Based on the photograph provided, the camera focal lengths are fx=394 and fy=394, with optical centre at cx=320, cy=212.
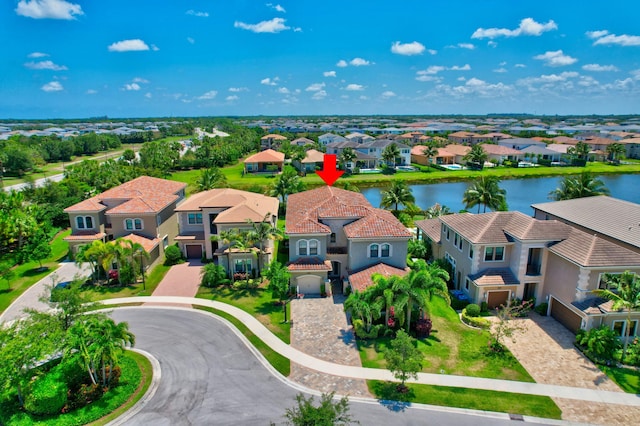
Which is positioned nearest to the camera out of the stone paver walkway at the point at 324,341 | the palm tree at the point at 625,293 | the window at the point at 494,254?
the stone paver walkway at the point at 324,341

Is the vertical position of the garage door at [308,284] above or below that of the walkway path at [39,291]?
above

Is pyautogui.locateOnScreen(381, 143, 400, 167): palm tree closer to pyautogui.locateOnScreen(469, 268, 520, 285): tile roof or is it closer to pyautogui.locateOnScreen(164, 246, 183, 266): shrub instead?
pyautogui.locateOnScreen(164, 246, 183, 266): shrub

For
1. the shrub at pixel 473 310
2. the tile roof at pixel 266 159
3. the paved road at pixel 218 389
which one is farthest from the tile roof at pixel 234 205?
the tile roof at pixel 266 159

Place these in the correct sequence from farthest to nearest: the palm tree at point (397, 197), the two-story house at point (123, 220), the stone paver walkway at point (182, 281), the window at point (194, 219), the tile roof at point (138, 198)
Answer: the palm tree at point (397, 197) → the window at point (194, 219) → the tile roof at point (138, 198) → the two-story house at point (123, 220) → the stone paver walkway at point (182, 281)

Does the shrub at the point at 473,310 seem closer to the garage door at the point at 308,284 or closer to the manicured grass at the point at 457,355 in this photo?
the manicured grass at the point at 457,355

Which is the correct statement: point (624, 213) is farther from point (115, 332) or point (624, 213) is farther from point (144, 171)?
point (144, 171)

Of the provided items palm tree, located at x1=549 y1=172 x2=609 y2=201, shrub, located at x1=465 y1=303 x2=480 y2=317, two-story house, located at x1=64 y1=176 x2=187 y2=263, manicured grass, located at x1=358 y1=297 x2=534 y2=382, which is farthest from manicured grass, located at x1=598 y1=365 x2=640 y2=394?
two-story house, located at x1=64 y1=176 x2=187 y2=263

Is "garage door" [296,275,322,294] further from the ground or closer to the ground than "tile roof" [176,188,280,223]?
closer to the ground

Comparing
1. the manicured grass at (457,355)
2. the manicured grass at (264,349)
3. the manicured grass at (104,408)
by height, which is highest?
the manicured grass at (457,355)
